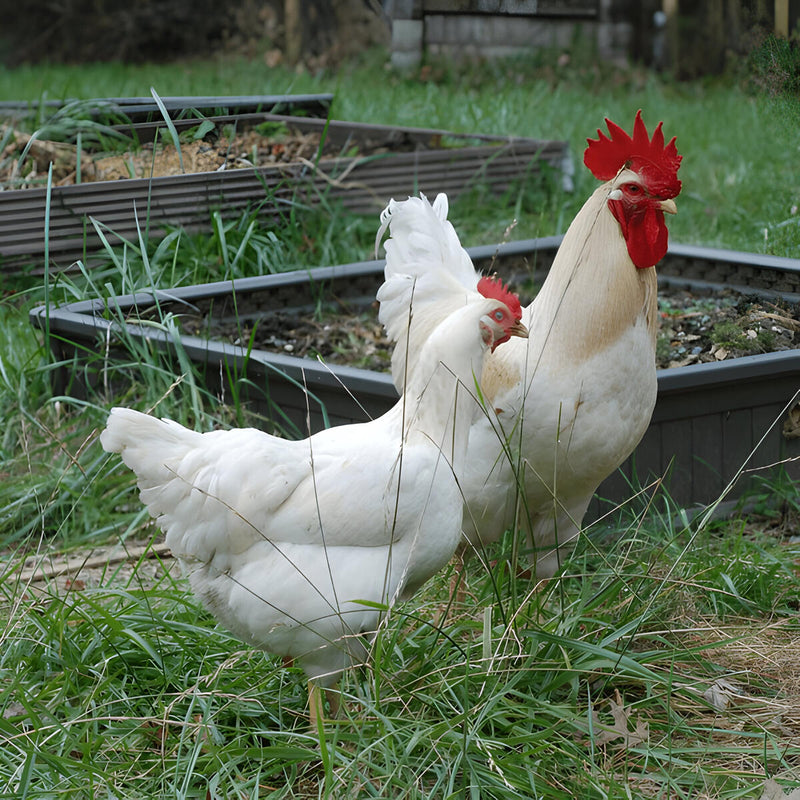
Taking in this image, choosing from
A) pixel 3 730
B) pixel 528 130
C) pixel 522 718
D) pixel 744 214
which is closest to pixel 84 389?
pixel 3 730

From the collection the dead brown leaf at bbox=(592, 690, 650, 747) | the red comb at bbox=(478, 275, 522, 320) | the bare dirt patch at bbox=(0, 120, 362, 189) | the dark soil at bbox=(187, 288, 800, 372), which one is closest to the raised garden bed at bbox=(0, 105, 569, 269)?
the bare dirt patch at bbox=(0, 120, 362, 189)

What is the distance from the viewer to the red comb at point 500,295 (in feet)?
9.00

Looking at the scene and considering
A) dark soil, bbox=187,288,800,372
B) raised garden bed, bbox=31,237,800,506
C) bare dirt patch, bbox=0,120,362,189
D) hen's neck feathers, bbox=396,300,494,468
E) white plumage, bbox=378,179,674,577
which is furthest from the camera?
bare dirt patch, bbox=0,120,362,189

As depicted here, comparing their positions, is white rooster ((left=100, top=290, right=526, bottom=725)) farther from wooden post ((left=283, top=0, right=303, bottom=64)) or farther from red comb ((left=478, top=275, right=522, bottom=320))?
Answer: wooden post ((left=283, top=0, right=303, bottom=64))

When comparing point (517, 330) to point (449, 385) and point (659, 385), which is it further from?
point (659, 385)

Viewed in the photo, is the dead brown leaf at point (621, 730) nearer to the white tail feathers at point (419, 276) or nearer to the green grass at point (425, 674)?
the green grass at point (425, 674)

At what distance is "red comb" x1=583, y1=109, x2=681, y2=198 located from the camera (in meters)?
3.01

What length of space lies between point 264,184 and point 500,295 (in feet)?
11.0

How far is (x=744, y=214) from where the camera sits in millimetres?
6691

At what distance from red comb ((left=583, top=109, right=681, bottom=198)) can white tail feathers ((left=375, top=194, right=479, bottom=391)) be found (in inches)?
22.6

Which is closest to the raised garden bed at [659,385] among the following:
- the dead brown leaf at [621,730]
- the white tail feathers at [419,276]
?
the white tail feathers at [419,276]

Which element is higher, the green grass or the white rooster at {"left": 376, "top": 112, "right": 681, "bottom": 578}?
the white rooster at {"left": 376, "top": 112, "right": 681, "bottom": 578}

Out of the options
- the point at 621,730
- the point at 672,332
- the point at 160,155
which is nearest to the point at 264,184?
the point at 160,155

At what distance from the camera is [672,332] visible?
489cm
